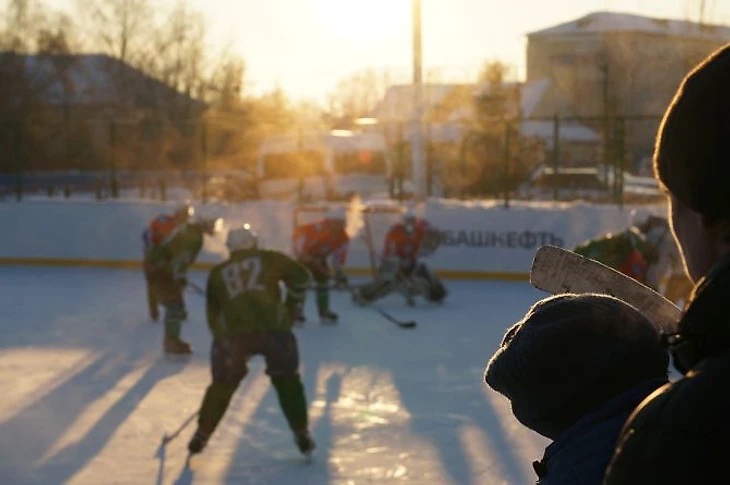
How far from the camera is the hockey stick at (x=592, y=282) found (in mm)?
1571

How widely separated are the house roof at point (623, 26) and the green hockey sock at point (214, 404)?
3490 centimetres

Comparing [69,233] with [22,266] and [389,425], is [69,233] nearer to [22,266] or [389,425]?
[22,266]

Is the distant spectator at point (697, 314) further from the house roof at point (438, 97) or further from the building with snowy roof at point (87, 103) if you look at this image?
the house roof at point (438, 97)

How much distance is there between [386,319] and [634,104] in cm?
2477

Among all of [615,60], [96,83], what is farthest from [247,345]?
[615,60]

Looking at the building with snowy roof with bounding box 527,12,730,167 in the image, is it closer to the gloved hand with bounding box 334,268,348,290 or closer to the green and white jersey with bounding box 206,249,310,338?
the gloved hand with bounding box 334,268,348,290

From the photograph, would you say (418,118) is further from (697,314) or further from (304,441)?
(697,314)

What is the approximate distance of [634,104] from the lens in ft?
118

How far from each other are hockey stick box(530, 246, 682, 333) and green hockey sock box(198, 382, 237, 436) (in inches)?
196

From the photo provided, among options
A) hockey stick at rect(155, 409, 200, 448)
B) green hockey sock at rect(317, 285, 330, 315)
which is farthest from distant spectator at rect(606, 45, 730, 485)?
green hockey sock at rect(317, 285, 330, 315)

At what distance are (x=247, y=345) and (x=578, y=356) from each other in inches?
208

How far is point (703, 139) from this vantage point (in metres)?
1.12

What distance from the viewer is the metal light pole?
18766mm

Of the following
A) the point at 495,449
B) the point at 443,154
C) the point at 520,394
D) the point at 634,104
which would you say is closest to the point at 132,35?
the point at 634,104
